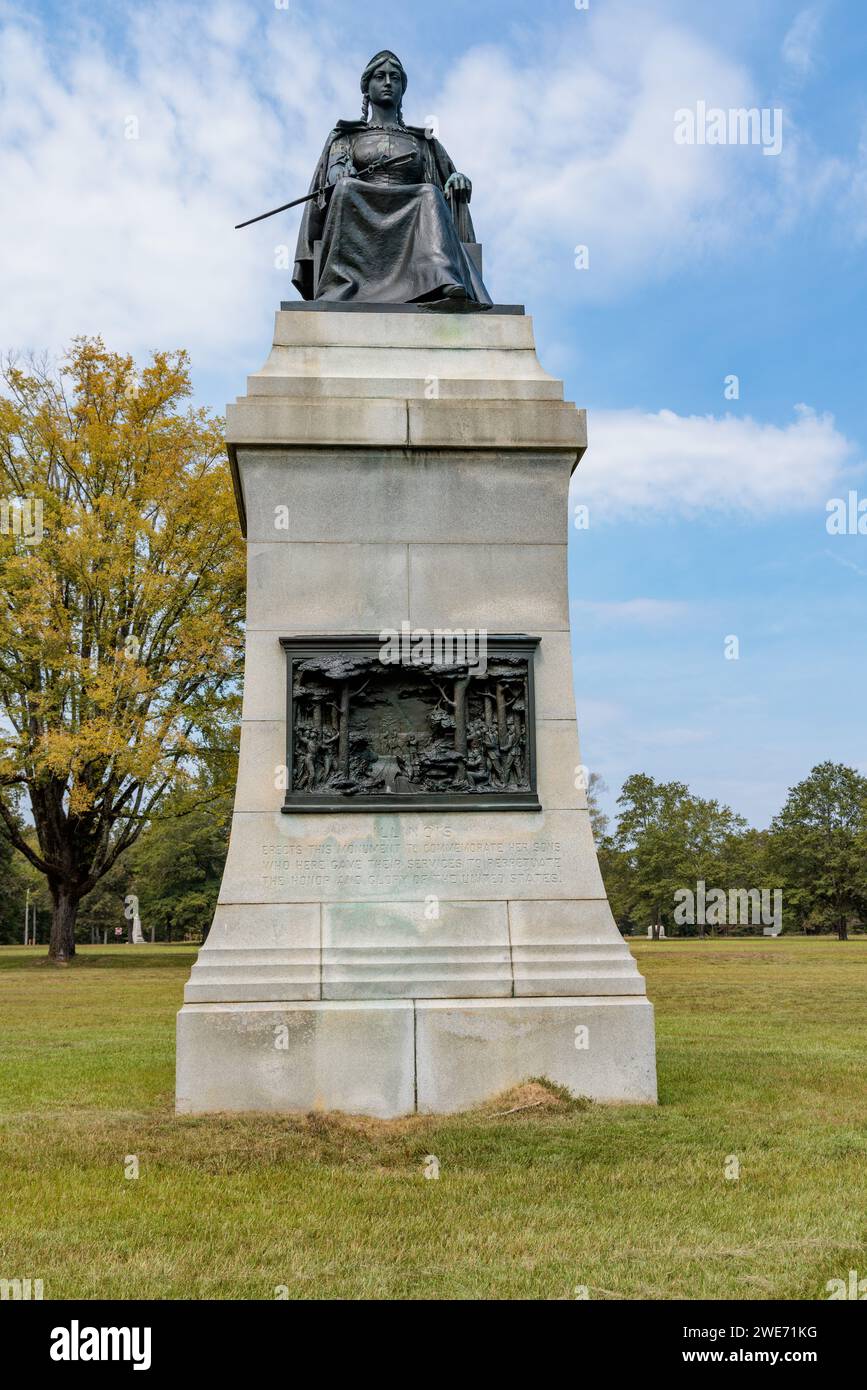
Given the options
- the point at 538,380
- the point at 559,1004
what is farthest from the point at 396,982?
the point at 538,380

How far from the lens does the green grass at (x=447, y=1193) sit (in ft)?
17.0

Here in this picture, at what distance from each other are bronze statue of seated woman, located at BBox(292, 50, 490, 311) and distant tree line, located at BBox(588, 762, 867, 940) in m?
61.2

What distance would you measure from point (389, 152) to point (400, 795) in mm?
6739

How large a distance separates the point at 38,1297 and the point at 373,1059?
4.10 m

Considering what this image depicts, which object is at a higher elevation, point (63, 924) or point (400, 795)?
point (400, 795)

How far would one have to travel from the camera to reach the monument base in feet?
28.8

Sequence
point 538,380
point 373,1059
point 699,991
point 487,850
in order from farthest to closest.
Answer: point 699,991, point 538,380, point 487,850, point 373,1059

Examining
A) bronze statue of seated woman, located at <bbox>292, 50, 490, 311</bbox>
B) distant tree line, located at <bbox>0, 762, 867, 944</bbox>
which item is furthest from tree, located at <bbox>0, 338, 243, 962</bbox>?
distant tree line, located at <bbox>0, 762, 867, 944</bbox>

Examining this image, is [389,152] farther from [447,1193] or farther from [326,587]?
[447,1193]

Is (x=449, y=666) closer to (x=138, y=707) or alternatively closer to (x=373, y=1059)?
(x=373, y=1059)

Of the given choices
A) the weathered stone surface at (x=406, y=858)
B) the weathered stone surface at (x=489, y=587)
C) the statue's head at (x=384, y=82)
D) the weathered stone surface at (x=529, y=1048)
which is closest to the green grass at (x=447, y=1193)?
the weathered stone surface at (x=529, y=1048)

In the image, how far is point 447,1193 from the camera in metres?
6.52

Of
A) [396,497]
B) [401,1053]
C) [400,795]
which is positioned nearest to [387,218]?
[396,497]

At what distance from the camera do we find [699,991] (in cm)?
2119
